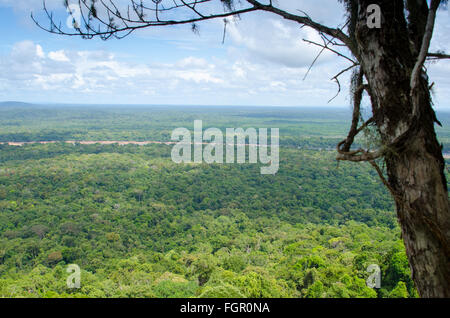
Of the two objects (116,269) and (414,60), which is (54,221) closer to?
(116,269)

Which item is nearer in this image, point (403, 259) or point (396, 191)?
point (396, 191)

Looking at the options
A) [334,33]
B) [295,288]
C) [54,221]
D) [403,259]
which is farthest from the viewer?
[54,221]

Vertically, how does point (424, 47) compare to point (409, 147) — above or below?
above

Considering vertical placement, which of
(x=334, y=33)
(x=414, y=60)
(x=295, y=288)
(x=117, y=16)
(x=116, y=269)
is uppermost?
(x=117, y=16)
